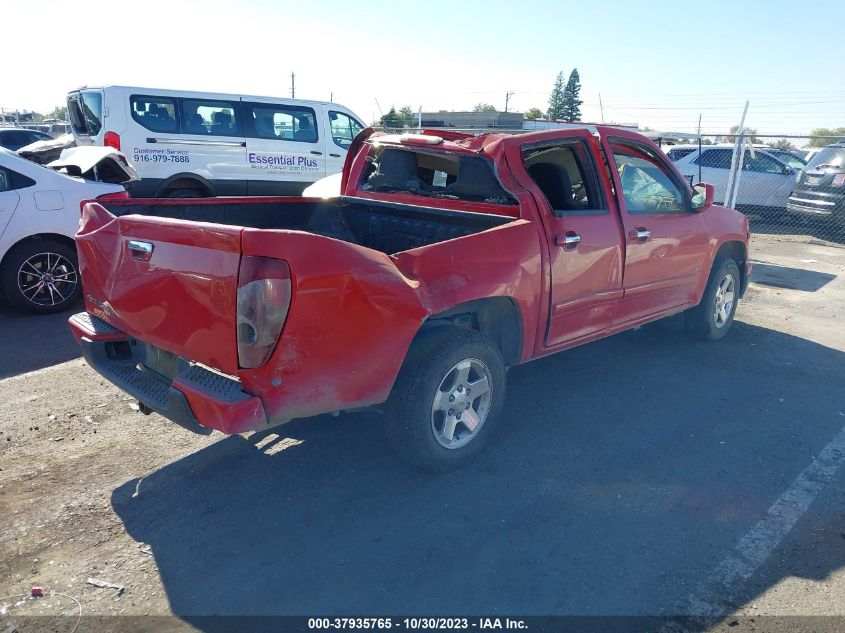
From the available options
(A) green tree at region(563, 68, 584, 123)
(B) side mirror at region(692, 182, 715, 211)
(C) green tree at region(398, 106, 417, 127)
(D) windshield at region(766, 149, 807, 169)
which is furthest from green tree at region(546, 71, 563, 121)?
(B) side mirror at region(692, 182, 715, 211)

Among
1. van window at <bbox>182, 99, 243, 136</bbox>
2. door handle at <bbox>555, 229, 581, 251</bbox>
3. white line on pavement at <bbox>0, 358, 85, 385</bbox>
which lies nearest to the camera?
door handle at <bbox>555, 229, 581, 251</bbox>

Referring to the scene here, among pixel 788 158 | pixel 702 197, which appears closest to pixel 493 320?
pixel 702 197

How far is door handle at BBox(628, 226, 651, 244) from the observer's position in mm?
4766

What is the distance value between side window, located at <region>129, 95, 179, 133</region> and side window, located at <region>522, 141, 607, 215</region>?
312 inches

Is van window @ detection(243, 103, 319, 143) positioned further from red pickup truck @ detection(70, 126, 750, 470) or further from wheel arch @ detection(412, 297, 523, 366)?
wheel arch @ detection(412, 297, 523, 366)

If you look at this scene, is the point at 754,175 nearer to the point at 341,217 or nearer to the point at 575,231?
the point at 575,231

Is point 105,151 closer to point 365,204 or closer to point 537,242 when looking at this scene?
point 365,204

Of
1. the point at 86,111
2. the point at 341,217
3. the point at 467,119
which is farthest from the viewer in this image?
the point at 467,119

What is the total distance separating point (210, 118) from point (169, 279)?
28.9 ft

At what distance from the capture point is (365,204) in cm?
499

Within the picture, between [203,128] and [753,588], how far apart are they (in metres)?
10.4

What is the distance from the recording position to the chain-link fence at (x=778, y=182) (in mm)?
13445

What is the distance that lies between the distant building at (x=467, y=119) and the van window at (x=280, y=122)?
9.40 m

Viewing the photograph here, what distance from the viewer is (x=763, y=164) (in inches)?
597
